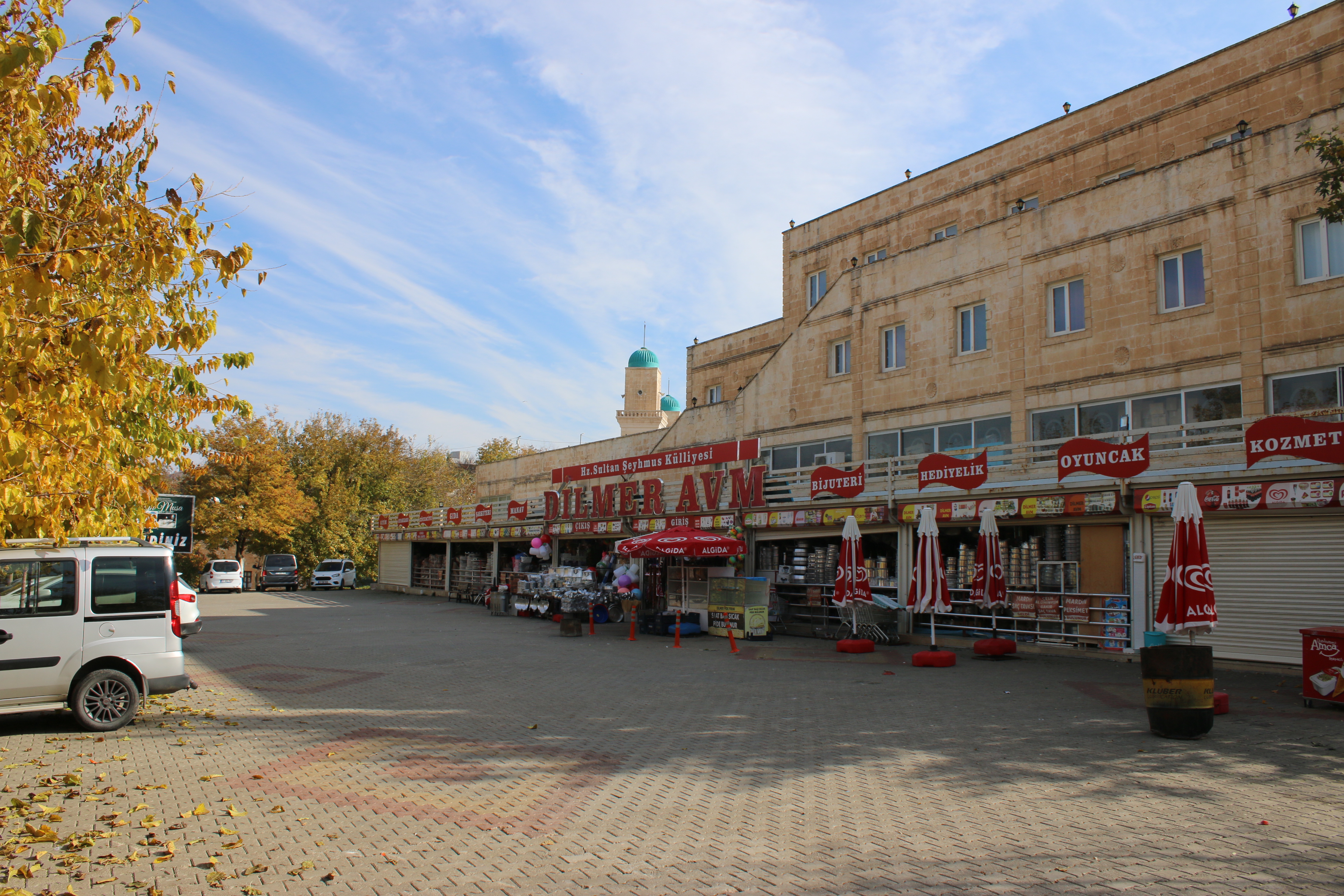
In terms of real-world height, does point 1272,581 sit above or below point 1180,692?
above

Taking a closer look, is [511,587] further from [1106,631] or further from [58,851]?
[58,851]

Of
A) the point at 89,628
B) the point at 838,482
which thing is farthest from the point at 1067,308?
the point at 89,628

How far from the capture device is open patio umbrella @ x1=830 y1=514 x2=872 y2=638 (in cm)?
1727

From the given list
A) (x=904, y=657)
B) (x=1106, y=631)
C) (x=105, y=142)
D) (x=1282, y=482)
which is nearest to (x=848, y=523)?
(x=904, y=657)

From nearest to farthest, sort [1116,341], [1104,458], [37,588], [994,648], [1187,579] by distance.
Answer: [37,588] < [1187,579] < [1104,458] < [994,648] < [1116,341]

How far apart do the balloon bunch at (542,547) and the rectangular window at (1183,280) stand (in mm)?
21154

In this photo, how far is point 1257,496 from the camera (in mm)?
13930

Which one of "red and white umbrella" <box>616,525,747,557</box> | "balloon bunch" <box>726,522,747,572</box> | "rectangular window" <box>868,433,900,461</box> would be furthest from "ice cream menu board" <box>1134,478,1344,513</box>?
"balloon bunch" <box>726,522,747,572</box>

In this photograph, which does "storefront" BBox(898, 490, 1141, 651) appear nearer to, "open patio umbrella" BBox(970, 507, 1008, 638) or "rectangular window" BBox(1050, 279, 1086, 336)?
"open patio umbrella" BBox(970, 507, 1008, 638)

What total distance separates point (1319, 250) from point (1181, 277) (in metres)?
2.40

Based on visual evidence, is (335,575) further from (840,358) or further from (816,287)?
(840,358)

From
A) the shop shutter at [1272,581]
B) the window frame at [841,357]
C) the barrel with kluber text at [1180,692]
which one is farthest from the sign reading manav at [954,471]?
the barrel with kluber text at [1180,692]

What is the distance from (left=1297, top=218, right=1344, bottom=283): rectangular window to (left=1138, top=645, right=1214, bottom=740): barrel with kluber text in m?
10.4

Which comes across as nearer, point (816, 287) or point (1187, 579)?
point (1187, 579)
